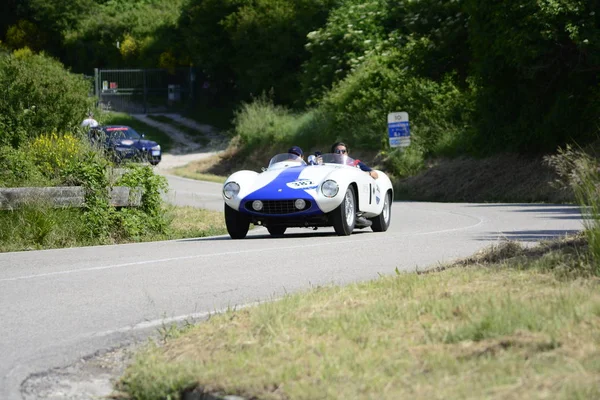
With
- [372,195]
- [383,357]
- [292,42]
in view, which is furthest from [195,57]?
[383,357]

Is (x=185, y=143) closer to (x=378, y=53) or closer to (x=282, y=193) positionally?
(x=378, y=53)

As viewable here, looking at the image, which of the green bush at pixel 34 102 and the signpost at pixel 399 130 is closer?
the green bush at pixel 34 102

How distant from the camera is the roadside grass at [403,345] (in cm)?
599

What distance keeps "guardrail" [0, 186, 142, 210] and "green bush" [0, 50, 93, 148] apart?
15.7 ft

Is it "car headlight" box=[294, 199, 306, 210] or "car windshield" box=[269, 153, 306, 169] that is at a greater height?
"car windshield" box=[269, 153, 306, 169]

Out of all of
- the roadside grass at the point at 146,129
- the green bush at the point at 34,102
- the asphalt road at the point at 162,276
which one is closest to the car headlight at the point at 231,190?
the asphalt road at the point at 162,276

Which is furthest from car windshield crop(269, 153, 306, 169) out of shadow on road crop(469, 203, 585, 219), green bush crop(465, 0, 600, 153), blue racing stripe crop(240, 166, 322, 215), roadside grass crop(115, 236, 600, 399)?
green bush crop(465, 0, 600, 153)

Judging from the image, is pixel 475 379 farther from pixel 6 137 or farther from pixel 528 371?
pixel 6 137

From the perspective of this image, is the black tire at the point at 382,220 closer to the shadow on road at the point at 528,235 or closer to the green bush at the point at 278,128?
the shadow on road at the point at 528,235

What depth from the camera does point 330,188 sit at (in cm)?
1672

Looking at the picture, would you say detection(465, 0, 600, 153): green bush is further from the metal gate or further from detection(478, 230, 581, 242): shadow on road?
the metal gate

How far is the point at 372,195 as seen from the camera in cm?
1838

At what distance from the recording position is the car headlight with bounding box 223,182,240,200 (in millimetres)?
17078

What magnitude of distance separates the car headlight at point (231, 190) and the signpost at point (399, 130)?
19467 mm
